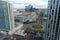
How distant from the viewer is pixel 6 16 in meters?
1.75

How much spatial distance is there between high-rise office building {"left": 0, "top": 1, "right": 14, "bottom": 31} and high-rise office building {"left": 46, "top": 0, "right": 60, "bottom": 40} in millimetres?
655

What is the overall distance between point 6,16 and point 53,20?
815 millimetres

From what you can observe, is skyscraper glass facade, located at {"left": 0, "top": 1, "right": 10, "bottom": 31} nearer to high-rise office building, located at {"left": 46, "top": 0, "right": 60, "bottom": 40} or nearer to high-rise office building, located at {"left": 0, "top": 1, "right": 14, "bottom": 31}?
high-rise office building, located at {"left": 0, "top": 1, "right": 14, "bottom": 31}

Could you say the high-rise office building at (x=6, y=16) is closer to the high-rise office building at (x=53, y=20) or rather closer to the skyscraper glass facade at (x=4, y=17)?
the skyscraper glass facade at (x=4, y=17)

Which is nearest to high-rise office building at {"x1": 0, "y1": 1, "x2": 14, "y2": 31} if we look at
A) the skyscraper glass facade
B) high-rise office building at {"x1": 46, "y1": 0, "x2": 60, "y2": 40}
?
the skyscraper glass facade

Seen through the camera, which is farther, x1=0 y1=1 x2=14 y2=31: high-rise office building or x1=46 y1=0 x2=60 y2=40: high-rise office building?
x1=0 y1=1 x2=14 y2=31: high-rise office building

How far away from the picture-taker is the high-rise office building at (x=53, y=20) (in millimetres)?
1461

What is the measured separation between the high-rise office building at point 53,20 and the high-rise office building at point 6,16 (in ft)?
2.15

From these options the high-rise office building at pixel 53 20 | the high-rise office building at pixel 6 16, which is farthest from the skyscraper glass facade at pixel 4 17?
the high-rise office building at pixel 53 20

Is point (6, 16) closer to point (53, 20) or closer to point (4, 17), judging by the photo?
point (4, 17)

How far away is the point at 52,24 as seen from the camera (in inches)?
62.9

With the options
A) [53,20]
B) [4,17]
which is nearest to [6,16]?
[4,17]

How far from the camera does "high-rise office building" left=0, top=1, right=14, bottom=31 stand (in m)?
1.69

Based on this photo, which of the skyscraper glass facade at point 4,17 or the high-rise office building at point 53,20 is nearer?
the high-rise office building at point 53,20
